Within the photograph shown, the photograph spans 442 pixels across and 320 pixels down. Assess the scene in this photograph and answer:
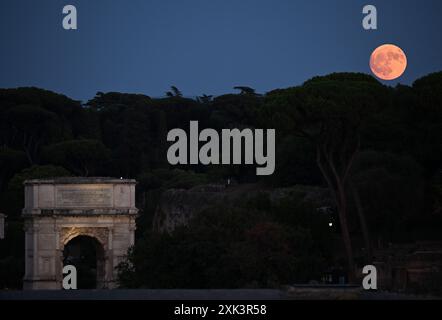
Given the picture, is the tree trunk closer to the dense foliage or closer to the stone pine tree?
the dense foliage

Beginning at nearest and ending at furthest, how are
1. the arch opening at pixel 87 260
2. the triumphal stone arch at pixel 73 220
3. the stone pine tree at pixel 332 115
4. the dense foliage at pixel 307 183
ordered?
the dense foliage at pixel 307 183
the stone pine tree at pixel 332 115
the triumphal stone arch at pixel 73 220
the arch opening at pixel 87 260

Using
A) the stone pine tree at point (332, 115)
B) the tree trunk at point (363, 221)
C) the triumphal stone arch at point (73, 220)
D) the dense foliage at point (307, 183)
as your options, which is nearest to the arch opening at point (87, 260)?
the triumphal stone arch at point (73, 220)

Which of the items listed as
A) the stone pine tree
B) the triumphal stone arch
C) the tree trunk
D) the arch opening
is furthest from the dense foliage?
the triumphal stone arch

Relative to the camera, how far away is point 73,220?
219 ft

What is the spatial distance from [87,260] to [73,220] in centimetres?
1385

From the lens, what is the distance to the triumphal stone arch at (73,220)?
66.2m

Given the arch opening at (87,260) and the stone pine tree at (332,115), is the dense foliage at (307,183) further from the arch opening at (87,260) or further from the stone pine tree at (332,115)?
the arch opening at (87,260)

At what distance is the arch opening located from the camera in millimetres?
66562

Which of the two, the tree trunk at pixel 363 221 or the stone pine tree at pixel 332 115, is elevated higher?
the stone pine tree at pixel 332 115

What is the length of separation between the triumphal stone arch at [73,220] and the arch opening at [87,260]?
8 cm

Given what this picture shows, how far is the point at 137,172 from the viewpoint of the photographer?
108438 mm

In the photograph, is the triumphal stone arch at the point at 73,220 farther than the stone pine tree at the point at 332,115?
Yes

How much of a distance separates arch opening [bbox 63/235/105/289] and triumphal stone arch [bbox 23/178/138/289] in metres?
0.08
